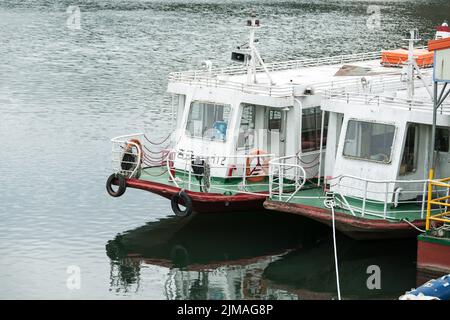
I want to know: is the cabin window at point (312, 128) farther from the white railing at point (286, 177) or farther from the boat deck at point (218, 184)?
the boat deck at point (218, 184)

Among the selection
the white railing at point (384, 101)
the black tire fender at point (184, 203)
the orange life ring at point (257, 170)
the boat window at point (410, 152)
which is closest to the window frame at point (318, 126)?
the orange life ring at point (257, 170)

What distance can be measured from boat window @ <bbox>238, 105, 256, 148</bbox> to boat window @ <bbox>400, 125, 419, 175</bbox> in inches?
193

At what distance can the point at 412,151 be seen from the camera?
29.8 meters

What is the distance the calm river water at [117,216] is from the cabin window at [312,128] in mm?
2198

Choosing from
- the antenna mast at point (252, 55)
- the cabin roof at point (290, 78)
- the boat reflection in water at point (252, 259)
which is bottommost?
the boat reflection in water at point (252, 259)

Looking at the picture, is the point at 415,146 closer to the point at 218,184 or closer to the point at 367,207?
the point at 367,207

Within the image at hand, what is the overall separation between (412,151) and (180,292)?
23.4 feet

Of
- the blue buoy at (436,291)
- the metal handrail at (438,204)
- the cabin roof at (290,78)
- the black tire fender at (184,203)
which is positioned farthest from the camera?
the cabin roof at (290,78)

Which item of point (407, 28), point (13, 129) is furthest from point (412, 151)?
point (407, 28)

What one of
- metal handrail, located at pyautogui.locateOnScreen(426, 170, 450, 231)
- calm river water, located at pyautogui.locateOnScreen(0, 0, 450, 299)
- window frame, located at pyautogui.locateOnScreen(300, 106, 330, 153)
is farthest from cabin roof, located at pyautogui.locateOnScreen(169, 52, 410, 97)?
metal handrail, located at pyautogui.locateOnScreen(426, 170, 450, 231)

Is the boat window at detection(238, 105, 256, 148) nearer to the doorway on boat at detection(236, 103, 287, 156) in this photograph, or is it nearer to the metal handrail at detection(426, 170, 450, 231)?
the doorway on boat at detection(236, 103, 287, 156)

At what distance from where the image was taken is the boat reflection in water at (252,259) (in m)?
27.9

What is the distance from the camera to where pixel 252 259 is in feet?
98.3

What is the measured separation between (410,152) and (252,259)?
492 cm
